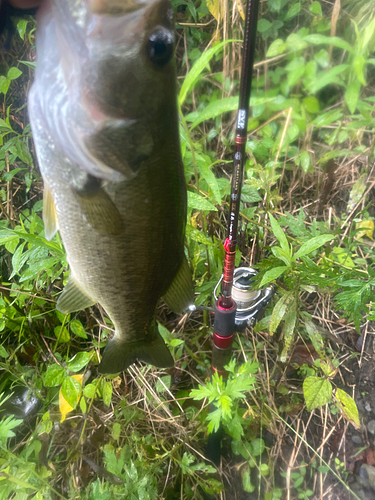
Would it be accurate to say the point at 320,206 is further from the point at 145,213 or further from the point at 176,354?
the point at 145,213

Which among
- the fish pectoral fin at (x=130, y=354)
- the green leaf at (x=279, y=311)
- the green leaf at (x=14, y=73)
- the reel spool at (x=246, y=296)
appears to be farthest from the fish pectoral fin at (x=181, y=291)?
the green leaf at (x=14, y=73)

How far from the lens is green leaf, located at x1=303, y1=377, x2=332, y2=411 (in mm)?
1359

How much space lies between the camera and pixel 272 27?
1830mm

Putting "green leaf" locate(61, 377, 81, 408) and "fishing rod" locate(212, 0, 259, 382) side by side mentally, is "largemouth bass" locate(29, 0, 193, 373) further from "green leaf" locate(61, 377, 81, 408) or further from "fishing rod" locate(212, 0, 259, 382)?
"green leaf" locate(61, 377, 81, 408)

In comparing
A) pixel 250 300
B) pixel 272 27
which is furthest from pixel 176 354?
pixel 272 27

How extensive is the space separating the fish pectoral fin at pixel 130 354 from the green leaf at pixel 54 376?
18.1 inches

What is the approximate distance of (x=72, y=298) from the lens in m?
0.84

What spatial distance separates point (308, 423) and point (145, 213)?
65.4 inches

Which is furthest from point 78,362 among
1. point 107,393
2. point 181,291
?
point 181,291

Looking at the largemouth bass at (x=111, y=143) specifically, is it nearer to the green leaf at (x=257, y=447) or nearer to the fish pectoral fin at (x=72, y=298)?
the fish pectoral fin at (x=72, y=298)

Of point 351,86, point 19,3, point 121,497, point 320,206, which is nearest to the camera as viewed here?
point 19,3

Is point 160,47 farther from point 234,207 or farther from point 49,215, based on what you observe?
point 234,207

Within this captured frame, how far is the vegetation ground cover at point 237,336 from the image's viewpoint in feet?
4.45

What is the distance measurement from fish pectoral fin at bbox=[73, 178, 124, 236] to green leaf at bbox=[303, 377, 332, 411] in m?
1.20
